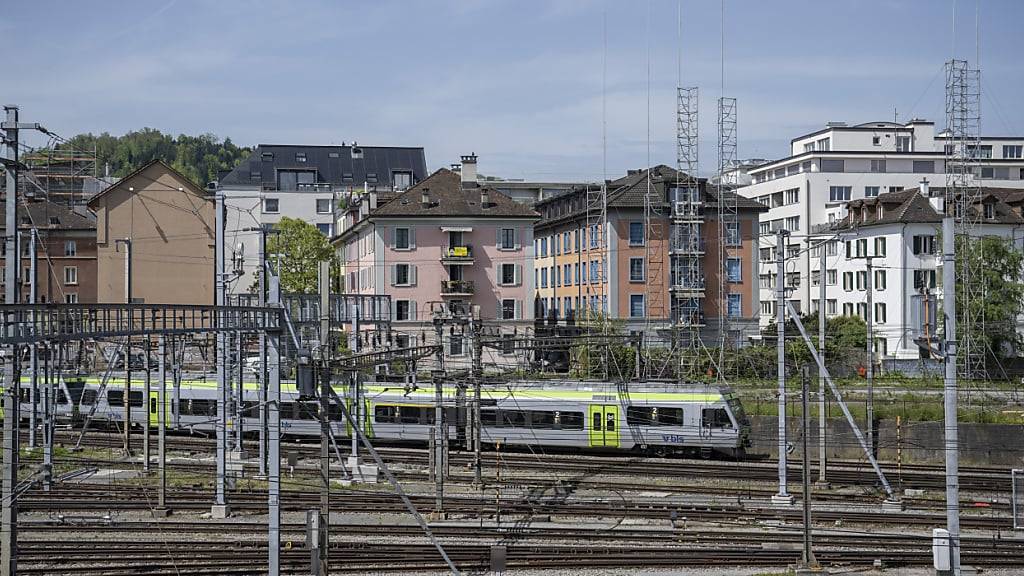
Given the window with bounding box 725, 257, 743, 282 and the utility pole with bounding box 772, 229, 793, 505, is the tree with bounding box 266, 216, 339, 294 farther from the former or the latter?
the utility pole with bounding box 772, 229, 793, 505

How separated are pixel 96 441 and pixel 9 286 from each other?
22.0 m

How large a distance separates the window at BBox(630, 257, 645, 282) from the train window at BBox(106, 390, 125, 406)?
82.8 feet

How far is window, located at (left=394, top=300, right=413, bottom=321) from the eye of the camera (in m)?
50.8

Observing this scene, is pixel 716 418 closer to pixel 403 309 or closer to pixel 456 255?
pixel 456 255

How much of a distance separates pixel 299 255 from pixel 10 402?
42.9 metres

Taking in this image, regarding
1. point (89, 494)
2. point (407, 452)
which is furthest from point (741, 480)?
point (89, 494)

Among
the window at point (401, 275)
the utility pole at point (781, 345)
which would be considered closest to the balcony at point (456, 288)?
the window at point (401, 275)

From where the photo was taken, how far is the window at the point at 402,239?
50938 millimetres

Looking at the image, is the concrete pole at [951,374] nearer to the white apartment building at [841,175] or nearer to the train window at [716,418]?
the train window at [716,418]

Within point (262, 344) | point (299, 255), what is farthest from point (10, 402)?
point (299, 255)

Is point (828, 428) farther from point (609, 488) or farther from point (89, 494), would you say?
point (89, 494)

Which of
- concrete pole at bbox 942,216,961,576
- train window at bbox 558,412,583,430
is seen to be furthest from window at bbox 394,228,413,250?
concrete pole at bbox 942,216,961,576

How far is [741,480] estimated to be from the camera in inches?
1057

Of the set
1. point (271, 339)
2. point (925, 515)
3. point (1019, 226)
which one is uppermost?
point (1019, 226)
